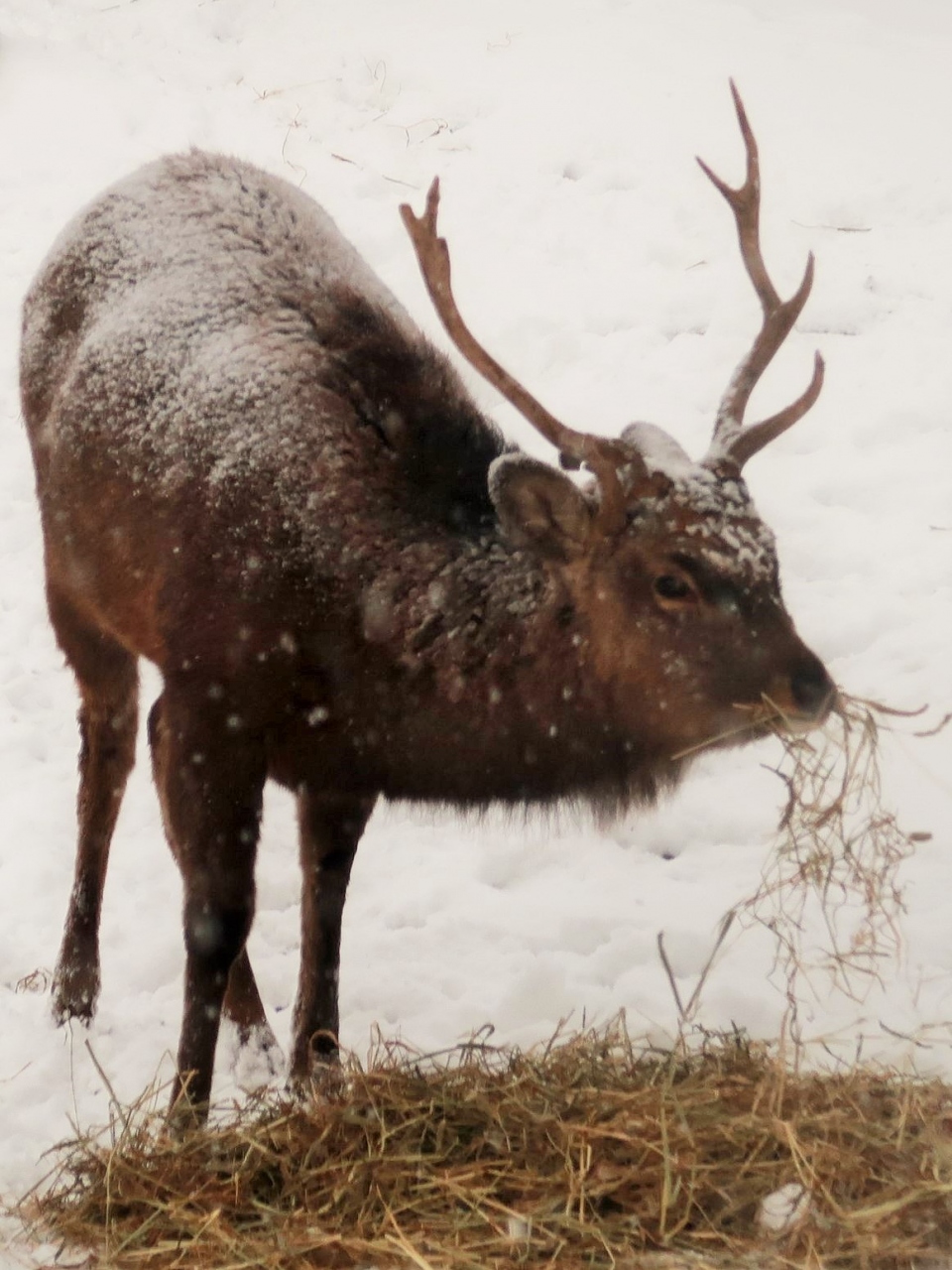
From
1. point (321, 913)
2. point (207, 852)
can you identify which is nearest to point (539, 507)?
point (207, 852)

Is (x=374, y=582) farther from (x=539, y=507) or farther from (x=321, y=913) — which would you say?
(x=321, y=913)

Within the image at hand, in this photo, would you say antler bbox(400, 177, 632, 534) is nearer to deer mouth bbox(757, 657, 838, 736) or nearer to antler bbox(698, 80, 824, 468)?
antler bbox(698, 80, 824, 468)

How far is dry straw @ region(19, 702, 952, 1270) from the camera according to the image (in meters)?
2.75

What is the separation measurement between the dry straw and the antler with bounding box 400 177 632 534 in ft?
2.25

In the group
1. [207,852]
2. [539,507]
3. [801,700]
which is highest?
[539,507]

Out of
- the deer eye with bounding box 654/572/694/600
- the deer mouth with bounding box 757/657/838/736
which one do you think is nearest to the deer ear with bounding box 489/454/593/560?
the deer eye with bounding box 654/572/694/600

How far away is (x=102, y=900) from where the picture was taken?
14.7 feet

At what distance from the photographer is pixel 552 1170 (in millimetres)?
3002

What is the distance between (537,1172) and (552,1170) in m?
0.04

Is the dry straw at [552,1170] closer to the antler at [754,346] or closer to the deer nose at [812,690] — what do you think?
the deer nose at [812,690]

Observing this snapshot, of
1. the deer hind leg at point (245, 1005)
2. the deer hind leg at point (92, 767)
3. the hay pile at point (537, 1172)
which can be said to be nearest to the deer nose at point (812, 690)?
the hay pile at point (537, 1172)

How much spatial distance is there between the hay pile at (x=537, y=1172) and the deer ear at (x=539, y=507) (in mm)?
1171

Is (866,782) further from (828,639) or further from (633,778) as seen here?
(828,639)

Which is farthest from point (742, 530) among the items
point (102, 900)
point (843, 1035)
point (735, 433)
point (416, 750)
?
point (102, 900)
